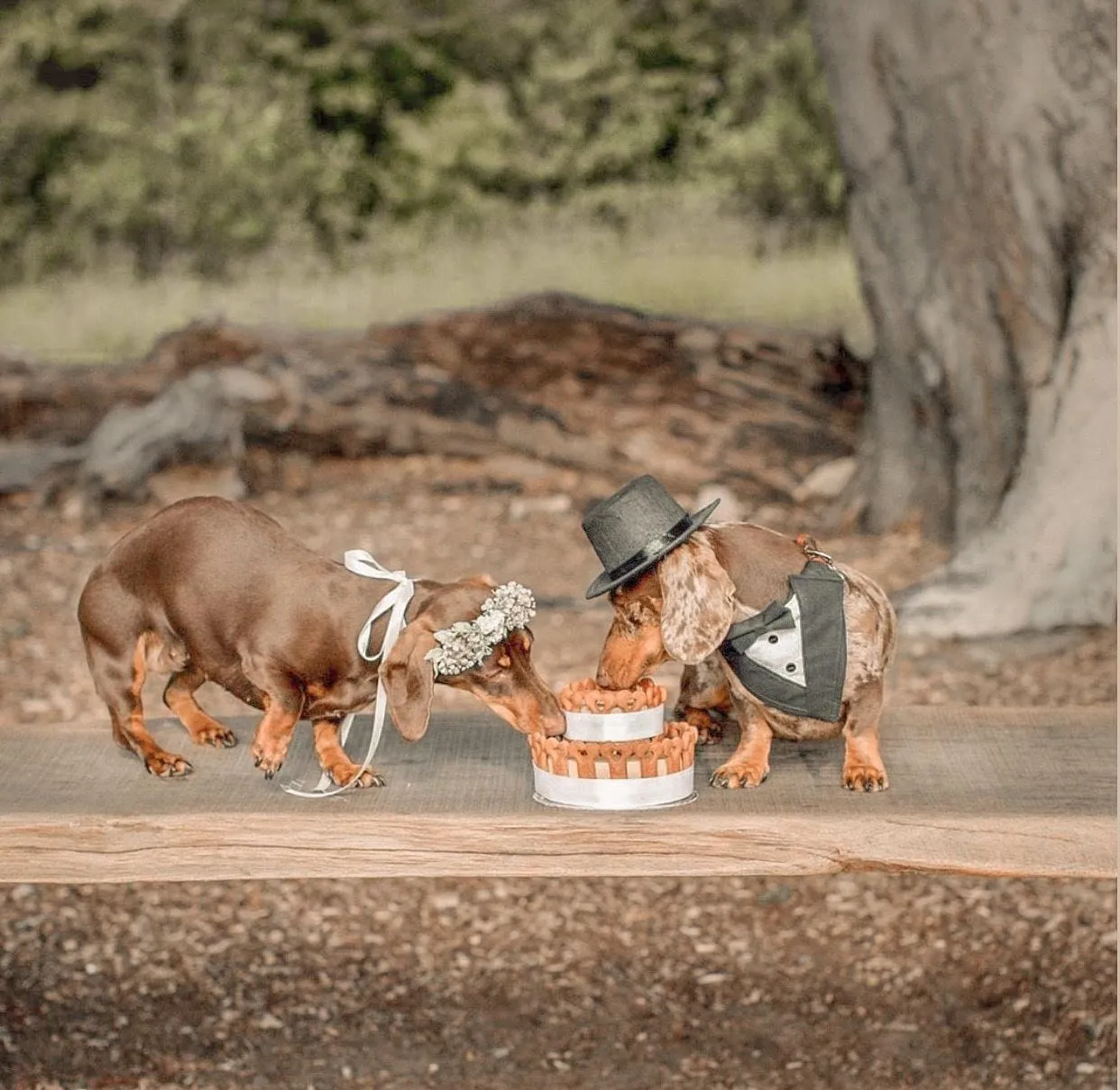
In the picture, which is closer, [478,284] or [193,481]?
[193,481]

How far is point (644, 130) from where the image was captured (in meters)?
16.3

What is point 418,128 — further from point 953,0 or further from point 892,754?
point 892,754

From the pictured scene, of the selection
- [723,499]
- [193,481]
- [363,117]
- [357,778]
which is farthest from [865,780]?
[363,117]

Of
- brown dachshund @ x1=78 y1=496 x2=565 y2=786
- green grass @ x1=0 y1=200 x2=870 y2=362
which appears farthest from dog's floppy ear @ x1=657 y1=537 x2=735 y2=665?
green grass @ x1=0 y1=200 x2=870 y2=362

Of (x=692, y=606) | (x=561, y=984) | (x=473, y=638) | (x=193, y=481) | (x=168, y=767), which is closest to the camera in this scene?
(x=473, y=638)

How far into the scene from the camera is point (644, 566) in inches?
129

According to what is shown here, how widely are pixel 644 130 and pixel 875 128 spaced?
9.40m

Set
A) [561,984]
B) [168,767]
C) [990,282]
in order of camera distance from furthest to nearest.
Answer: [990,282] < [561,984] < [168,767]

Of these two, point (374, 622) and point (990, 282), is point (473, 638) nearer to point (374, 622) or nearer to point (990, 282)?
point (374, 622)

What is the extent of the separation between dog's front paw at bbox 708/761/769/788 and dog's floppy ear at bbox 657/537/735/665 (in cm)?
34

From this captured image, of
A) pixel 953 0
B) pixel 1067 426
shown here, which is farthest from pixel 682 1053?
pixel 953 0

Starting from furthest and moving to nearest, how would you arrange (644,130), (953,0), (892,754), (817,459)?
(644,130) → (817,459) → (953,0) → (892,754)

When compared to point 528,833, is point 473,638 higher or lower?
higher

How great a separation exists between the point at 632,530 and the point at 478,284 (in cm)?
1189
